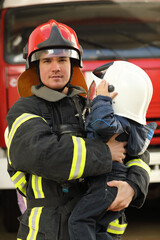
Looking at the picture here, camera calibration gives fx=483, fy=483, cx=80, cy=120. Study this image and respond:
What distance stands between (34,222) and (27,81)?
81 cm

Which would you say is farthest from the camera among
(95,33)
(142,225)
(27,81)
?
(142,225)

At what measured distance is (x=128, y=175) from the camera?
93.7 inches

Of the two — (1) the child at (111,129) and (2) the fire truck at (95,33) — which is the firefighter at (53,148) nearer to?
(1) the child at (111,129)

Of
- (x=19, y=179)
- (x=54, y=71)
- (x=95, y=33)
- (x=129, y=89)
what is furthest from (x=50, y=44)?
(x=95, y=33)

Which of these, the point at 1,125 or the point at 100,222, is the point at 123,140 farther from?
the point at 1,125

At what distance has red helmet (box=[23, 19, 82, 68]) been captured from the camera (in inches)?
95.2

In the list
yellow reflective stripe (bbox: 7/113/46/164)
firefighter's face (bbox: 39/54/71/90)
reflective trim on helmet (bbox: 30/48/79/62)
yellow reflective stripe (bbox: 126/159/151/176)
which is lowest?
yellow reflective stripe (bbox: 126/159/151/176)

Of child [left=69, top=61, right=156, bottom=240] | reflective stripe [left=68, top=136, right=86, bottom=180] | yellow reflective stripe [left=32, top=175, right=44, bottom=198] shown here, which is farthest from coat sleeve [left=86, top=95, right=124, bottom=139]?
yellow reflective stripe [left=32, top=175, right=44, bottom=198]

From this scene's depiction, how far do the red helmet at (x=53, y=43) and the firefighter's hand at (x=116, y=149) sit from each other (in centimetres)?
50

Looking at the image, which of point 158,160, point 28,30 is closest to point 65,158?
point 158,160

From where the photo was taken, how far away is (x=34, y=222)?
225 centimetres

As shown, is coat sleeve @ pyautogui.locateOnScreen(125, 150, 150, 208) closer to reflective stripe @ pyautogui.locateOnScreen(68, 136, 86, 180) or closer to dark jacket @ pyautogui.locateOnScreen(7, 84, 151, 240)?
dark jacket @ pyautogui.locateOnScreen(7, 84, 151, 240)

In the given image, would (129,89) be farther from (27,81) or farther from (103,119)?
(27,81)

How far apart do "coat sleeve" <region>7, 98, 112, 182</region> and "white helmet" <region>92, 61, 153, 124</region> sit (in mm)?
236
